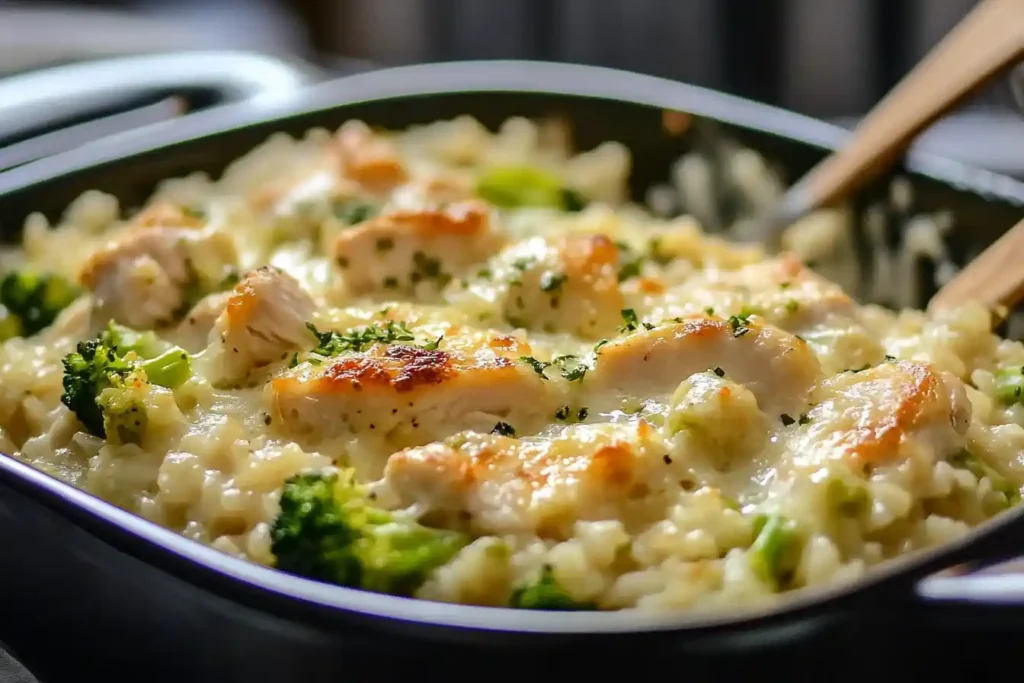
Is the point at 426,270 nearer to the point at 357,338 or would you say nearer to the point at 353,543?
the point at 357,338

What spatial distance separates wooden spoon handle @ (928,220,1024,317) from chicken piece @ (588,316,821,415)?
55 centimetres

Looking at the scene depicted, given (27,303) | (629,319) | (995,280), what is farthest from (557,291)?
(27,303)

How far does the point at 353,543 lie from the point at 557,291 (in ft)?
2.58

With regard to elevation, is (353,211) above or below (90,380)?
above

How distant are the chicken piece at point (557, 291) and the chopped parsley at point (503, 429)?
410 mm

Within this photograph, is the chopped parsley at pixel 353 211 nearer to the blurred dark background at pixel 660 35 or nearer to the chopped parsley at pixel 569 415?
the chopped parsley at pixel 569 415

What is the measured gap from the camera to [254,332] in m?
2.00

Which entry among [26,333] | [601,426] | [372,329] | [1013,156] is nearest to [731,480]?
[601,426]

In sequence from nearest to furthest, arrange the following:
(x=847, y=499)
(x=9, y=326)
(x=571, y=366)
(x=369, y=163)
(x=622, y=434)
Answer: (x=847, y=499) < (x=622, y=434) < (x=571, y=366) < (x=9, y=326) < (x=369, y=163)

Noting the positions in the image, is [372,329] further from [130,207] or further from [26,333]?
[130,207]

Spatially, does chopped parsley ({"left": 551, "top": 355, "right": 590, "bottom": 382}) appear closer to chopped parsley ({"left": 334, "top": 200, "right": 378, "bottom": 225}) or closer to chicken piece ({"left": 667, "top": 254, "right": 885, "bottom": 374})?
chicken piece ({"left": 667, "top": 254, "right": 885, "bottom": 374})

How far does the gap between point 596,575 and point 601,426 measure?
29 centimetres

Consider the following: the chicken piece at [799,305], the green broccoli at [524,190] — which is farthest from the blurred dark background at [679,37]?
the chicken piece at [799,305]

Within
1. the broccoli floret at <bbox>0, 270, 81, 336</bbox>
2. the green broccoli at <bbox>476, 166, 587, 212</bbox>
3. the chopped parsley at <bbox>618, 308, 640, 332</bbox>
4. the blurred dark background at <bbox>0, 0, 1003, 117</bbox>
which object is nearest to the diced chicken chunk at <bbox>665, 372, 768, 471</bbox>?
the chopped parsley at <bbox>618, 308, 640, 332</bbox>
